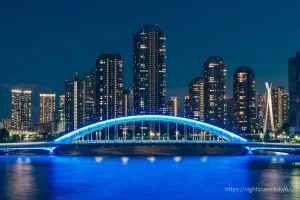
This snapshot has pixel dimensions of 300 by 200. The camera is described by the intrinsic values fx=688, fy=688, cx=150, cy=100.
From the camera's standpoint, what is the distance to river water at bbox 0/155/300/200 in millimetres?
50562

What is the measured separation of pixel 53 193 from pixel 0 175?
14.1 m

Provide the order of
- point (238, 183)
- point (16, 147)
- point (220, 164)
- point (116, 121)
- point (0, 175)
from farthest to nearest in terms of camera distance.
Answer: point (116, 121) < point (16, 147) < point (220, 164) < point (0, 175) < point (238, 183)

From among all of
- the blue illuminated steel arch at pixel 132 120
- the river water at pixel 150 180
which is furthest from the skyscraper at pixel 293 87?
the river water at pixel 150 180

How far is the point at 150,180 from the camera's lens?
6088 centimetres

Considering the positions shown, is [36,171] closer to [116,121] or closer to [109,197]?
[109,197]

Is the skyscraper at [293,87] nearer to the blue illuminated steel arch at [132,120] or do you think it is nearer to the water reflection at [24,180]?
the blue illuminated steel arch at [132,120]

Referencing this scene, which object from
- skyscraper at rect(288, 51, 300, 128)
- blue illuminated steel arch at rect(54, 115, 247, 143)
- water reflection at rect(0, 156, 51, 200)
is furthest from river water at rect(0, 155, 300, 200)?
skyscraper at rect(288, 51, 300, 128)

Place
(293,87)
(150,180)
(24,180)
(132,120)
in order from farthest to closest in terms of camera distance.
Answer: (293,87) → (132,120) → (150,180) → (24,180)

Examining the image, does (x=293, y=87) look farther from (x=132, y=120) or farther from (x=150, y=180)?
(x=150, y=180)

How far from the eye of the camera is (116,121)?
109188 mm

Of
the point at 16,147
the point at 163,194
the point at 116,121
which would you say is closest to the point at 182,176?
the point at 163,194

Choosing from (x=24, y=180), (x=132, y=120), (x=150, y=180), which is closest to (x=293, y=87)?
(x=132, y=120)

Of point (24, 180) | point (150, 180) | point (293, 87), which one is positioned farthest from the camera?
point (293, 87)

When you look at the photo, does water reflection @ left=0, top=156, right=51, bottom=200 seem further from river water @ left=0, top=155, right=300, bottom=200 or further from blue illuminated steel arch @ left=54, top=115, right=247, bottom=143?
blue illuminated steel arch @ left=54, top=115, right=247, bottom=143
